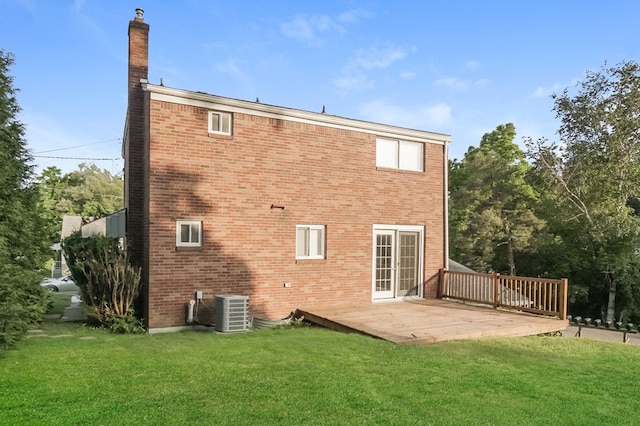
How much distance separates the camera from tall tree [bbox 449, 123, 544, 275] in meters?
25.8

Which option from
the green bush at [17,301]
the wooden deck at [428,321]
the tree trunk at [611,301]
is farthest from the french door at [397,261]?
→ the tree trunk at [611,301]

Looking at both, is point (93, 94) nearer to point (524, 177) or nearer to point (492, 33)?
point (492, 33)

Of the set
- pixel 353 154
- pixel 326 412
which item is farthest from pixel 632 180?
pixel 326 412

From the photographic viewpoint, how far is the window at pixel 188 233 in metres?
9.80

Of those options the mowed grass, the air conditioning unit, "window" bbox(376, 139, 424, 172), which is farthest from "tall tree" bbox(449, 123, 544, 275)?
the air conditioning unit

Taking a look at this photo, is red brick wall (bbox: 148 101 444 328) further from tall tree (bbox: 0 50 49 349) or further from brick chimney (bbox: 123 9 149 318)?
tall tree (bbox: 0 50 49 349)

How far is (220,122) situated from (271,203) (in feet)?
7.39

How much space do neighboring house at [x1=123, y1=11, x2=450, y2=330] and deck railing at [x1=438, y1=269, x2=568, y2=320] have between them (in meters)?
0.68

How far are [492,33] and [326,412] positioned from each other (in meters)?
13.2

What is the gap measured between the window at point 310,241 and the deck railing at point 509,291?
416cm

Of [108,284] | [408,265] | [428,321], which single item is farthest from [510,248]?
[108,284]

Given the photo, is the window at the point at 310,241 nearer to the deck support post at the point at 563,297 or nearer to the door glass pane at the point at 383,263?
the door glass pane at the point at 383,263

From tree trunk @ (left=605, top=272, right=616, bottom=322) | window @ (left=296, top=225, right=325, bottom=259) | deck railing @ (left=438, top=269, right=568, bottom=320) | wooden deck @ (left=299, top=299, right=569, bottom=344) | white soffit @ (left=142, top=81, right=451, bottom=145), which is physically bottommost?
tree trunk @ (left=605, top=272, right=616, bottom=322)

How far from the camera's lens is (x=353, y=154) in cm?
1222
